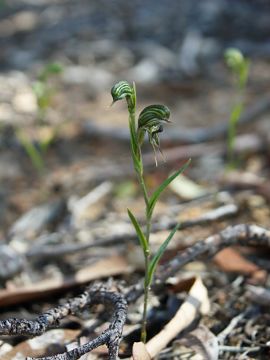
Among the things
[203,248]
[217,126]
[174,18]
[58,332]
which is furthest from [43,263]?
[174,18]

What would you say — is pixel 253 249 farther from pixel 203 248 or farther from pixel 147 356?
pixel 147 356

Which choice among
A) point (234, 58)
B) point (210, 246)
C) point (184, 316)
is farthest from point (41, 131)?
point (184, 316)

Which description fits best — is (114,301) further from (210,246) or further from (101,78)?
(101,78)

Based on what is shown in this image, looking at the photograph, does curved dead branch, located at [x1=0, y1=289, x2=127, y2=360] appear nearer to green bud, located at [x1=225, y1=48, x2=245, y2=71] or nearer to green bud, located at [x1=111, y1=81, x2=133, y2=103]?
green bud, located at [x1=111, y1=81, x2=133, y2=103]

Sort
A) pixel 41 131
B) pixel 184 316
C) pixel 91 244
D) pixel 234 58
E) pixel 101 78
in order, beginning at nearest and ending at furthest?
pixel 184 316 → pixel 91 244 → pixel 234 58 → pixel 41 131 → pixel 101 78

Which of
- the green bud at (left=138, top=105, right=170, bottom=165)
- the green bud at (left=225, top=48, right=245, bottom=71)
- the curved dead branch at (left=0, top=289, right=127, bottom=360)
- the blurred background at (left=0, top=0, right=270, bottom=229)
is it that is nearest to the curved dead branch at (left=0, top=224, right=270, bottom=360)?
the curved dead branch at (left=0, top=289, right=127, bottom=360)
